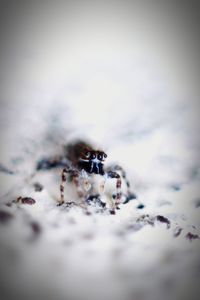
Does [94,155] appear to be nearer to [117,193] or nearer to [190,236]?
[117,193]

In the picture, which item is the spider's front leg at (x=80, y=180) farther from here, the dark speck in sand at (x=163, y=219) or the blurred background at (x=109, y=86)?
the dark speck in sand at (x=163, y=219)

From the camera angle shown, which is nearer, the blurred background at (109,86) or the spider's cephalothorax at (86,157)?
the blurred background at (109,86)

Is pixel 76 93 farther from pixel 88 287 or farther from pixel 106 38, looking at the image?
pixel 88 287

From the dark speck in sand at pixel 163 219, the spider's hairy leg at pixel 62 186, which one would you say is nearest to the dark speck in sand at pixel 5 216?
the spider's hairy leg at pixel 62 186

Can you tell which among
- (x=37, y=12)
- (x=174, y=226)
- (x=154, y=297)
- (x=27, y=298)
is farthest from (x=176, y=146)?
(x=27, y=298)

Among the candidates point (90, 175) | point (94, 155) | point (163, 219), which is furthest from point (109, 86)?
point (163, 219)

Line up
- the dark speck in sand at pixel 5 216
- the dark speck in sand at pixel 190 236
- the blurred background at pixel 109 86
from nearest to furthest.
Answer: the blurred background at pixel 109 86 → the dark speck in sand at pixel 5 216 → the dark speck in sand at pixel 190 236

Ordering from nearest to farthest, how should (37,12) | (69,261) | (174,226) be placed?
1. (37,12)
2. (69,261)
3. (174,226)

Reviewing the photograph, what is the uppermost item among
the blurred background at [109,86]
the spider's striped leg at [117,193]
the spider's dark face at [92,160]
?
the blurred background at [109,86]
